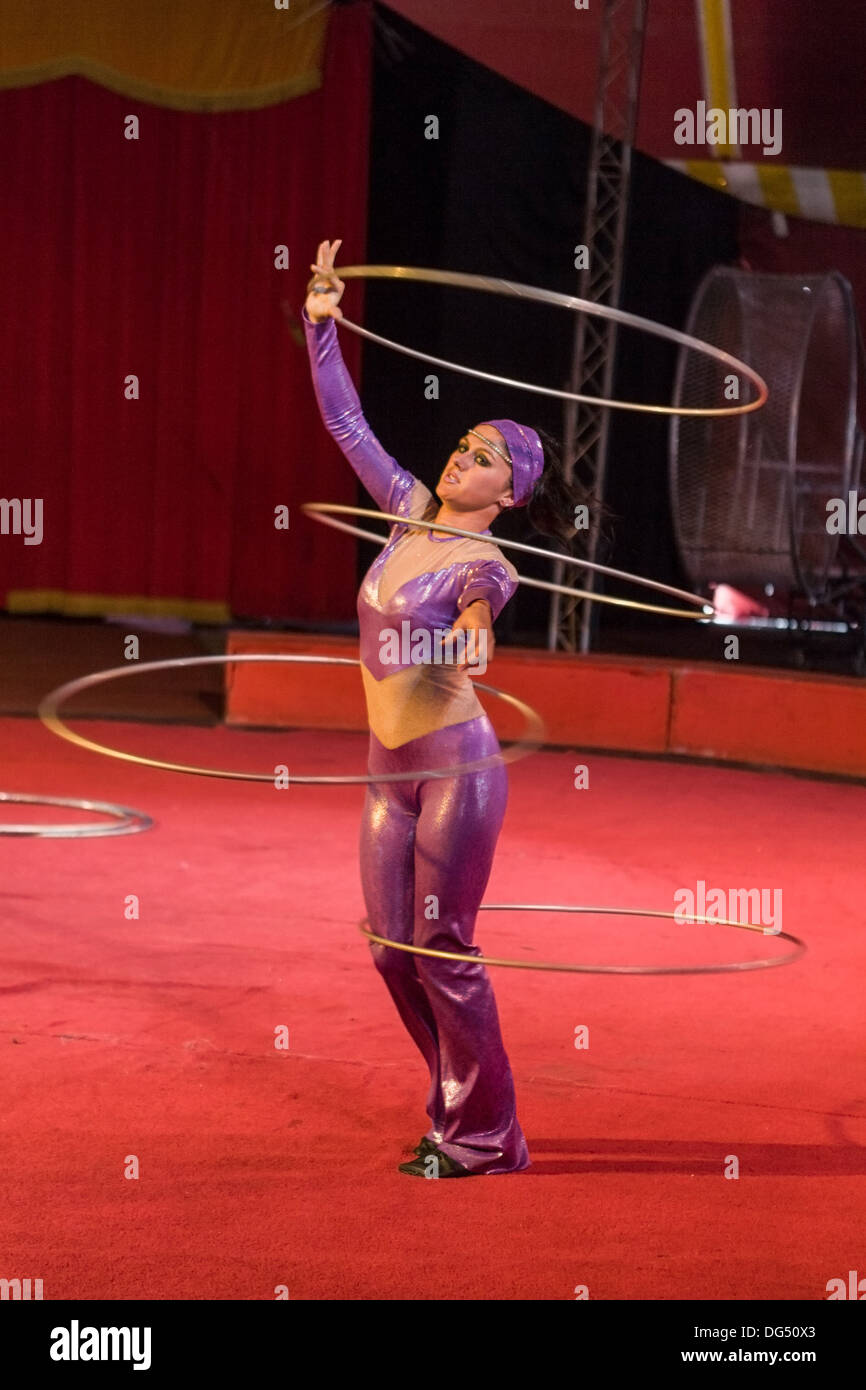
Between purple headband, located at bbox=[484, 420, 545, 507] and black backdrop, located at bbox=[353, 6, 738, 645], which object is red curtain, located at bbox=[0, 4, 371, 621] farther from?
purple headband, located at bbox=[484, 420, 545, 507]

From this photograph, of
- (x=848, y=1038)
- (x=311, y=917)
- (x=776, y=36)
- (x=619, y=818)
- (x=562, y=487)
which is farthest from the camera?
(x=776, y=36)

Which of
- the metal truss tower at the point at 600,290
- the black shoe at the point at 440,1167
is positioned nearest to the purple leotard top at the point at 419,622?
the black shoe at the point at 440,1167

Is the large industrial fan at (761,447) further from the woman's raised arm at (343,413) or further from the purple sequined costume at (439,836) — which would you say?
the purple sequined costume at (439,836)

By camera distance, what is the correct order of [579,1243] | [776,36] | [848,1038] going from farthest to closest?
1. [776,36]
2. [848,1038]
3. [579,1243]

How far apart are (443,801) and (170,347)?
1079 cm

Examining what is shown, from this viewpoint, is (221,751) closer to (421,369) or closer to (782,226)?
(421,369)

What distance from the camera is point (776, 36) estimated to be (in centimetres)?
1106

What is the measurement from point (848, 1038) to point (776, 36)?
8.32m

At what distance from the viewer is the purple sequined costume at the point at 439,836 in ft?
11.4

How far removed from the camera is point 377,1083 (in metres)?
4.14

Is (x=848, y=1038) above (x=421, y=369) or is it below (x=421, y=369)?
below

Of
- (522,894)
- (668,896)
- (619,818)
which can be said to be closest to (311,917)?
(522,894)

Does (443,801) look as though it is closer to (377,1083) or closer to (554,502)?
(554,502)

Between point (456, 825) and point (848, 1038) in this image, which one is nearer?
point (456, 825)
